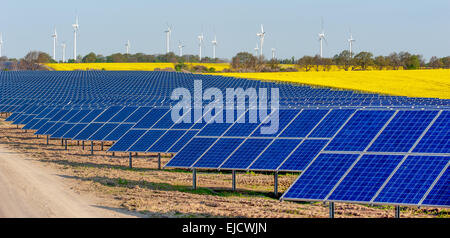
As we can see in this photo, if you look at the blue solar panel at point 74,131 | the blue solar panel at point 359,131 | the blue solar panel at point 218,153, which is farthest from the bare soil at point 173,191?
the blue solar panel at point 359,131

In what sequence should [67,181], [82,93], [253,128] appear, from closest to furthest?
[253,128], [67,181], [82,93]

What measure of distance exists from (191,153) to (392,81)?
91176 millimetres

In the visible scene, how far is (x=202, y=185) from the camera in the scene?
30.0 m

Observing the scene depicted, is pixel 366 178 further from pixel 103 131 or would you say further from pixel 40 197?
pixel 103 131

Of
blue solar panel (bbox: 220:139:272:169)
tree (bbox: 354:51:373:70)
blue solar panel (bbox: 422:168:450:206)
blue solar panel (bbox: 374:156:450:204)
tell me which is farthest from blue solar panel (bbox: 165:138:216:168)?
tree (bbox: 354:51:373:70)

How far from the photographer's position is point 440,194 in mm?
18188

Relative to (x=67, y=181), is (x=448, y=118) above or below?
above

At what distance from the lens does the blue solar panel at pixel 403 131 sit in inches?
830

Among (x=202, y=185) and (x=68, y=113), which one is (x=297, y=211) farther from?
(x=68, y=113)

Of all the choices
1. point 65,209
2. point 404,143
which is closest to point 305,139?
point 404,143

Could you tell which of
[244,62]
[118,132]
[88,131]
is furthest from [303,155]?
[244,62]

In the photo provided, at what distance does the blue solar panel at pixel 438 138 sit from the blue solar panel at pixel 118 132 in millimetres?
20366

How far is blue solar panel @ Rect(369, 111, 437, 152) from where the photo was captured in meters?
21.1
